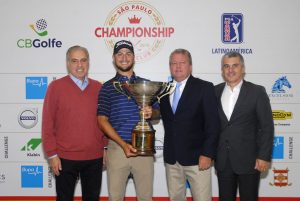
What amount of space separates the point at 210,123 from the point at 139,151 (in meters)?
0.54

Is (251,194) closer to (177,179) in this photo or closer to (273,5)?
(177,179)

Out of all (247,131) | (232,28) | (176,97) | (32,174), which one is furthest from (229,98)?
(32,174)

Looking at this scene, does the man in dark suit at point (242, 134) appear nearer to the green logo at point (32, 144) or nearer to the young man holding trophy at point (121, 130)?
the young man holding trophy at point (121, 130)

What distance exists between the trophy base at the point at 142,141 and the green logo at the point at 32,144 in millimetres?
1632

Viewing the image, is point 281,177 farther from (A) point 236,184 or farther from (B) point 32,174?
(B) point 32,174

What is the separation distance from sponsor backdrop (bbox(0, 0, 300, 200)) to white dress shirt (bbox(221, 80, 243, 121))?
3.27 feet

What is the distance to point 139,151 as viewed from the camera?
7.77ft

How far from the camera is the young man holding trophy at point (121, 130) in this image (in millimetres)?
2456

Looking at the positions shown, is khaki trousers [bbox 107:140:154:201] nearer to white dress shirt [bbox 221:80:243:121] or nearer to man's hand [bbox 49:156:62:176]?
man's hand [bbox 49:156:62:176]

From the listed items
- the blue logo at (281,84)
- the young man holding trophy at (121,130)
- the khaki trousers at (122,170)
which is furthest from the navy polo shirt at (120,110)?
the blue logo at (281,84)

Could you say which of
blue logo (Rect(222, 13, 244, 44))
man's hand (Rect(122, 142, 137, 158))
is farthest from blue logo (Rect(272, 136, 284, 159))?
man's hand (Rect(122, 142, 137, 158))

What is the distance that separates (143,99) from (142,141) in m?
0.29

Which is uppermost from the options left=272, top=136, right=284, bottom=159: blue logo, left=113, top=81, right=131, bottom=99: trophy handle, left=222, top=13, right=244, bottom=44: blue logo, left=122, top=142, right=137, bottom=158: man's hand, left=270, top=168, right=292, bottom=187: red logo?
left=222, top=13, right=244, bottom=44: blue logo

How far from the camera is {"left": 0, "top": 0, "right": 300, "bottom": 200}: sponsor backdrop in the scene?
347cm
